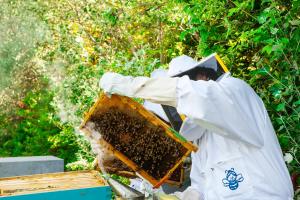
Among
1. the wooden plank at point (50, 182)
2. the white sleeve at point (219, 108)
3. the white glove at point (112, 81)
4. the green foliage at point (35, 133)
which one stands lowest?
the green foliage at point (35, 133)

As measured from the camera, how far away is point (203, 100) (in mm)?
2449

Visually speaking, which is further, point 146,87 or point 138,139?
point 138,139

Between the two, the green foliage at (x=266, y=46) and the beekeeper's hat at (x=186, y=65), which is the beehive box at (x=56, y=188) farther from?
the green foliage at (x=266, y=46)

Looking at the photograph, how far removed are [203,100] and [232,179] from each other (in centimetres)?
55

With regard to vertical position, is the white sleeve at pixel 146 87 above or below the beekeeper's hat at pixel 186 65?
below

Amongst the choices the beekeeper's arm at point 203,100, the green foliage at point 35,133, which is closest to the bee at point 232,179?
the beekeeper's arm at point 203,100

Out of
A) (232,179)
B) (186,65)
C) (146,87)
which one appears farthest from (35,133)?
(232,179)

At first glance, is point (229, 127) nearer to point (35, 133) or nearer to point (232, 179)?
point (232, 179)

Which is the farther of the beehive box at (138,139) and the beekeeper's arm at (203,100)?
the beehive box at (138,139)

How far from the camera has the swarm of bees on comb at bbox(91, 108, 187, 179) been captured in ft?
10.0

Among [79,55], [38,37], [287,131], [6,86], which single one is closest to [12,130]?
[6,86]

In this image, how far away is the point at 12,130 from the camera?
39.0 ft

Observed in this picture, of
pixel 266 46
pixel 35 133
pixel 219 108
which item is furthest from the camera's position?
pixel 35 133

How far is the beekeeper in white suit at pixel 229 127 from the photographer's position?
2.47m
